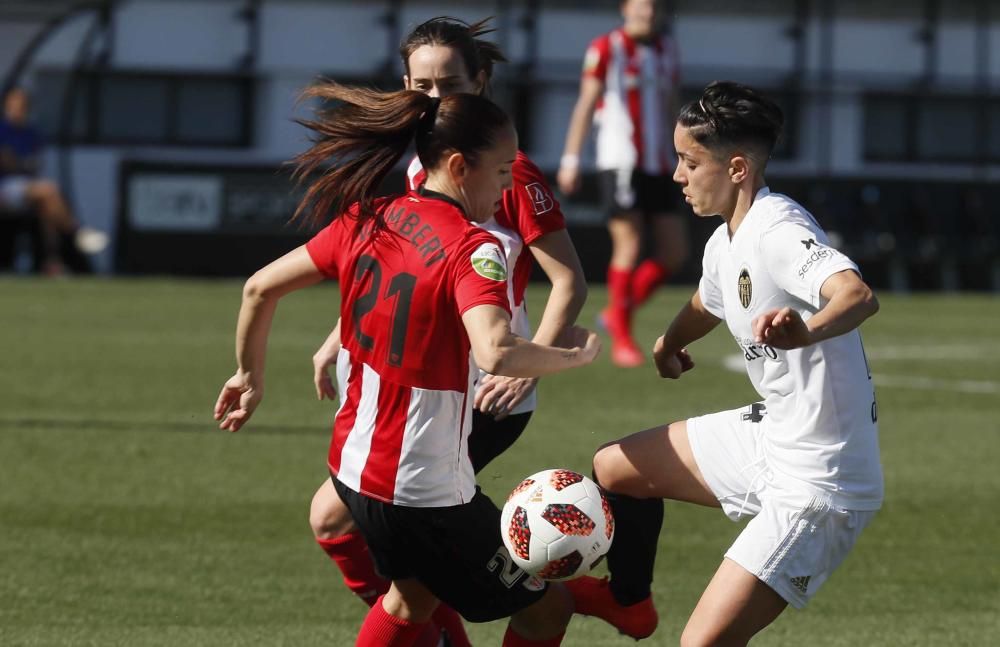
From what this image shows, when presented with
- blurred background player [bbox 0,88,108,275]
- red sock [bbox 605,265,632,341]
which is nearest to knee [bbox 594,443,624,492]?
red sock [bbox 605,265,632,341]

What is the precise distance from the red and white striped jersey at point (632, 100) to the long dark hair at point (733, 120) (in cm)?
742

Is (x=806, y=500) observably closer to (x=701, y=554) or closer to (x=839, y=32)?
(x=701, y=554)

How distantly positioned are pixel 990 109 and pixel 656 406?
814 inches

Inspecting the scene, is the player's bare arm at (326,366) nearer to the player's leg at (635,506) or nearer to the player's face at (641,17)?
the player's leg at (635,506)

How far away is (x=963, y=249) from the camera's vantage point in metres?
23.6

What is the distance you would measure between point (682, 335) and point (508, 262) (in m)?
0.51

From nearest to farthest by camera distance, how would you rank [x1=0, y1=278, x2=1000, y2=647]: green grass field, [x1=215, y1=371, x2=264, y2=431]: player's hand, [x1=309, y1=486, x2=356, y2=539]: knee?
[x1=215, y1=371, x2=264, y2=431]: player's hand < [x1=309, y1=486, x2=356, y2=539]: knee < [x1=0, y1=278, x2=1000, y2=647]: green grass field

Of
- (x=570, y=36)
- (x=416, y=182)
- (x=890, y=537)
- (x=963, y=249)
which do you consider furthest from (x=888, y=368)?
(x=570, y=36)

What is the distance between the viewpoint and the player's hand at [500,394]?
4.32 meters

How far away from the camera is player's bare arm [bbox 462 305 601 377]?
370 cm

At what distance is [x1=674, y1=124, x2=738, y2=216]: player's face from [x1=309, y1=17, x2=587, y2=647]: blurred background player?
500mm

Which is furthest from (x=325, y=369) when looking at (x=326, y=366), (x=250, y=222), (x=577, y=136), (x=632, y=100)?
(x=250, y=222)

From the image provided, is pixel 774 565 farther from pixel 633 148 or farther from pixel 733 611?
pixel 633 148

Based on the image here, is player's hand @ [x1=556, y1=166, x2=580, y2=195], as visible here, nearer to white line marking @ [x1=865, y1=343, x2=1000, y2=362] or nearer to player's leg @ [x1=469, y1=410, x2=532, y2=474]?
white line marking @ [x1=865, y1=343, x2=1000, y2=362]
